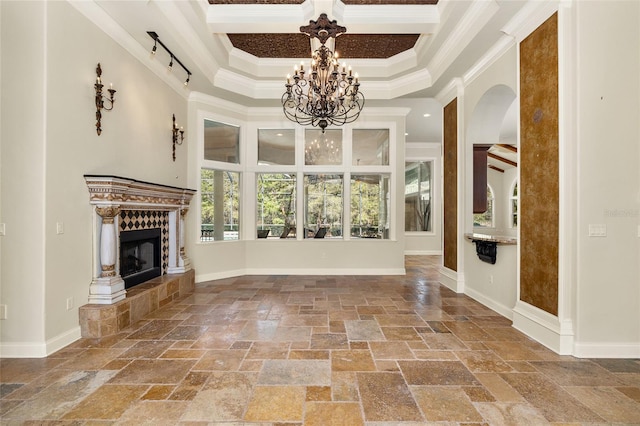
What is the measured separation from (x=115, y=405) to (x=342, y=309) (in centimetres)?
256

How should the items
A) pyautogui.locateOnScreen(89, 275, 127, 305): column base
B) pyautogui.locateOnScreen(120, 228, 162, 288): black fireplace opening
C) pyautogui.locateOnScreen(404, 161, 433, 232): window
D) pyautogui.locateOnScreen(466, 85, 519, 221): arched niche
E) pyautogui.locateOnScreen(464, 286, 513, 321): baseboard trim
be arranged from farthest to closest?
1. pyautogui.locateOnScreen(404, 161, 433, 232): window
2. pyautogui.locateOnScreen(466, 85, 519, 221): arched niche
3. pyautogui.locateOnScreen(120, 228, 162, 288): black fireplace opening
4. pyautogui.locateOnScreen(464, 286, 513, 321): baseboard trim
5. pyautogui.locateOnScreen(89, 275, 127, 305): column base

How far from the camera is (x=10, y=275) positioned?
2648mm

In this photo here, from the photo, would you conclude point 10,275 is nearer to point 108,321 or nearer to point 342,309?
point 108,321

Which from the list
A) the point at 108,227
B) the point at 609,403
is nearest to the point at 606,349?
the point at 609,403

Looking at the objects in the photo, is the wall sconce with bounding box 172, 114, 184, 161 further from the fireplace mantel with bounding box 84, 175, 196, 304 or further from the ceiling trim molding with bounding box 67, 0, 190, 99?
the fireplace mantel with bounding box 84, 175, 196, 304

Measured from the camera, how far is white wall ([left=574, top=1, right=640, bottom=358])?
265 centimetres

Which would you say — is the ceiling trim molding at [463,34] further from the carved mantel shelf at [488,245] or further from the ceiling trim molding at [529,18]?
the carved mantel shelf at [488,245]

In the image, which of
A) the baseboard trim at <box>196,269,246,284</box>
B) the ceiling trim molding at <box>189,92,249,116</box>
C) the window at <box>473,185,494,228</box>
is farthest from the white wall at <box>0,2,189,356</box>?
the window at <box>473,185,494,228</box>

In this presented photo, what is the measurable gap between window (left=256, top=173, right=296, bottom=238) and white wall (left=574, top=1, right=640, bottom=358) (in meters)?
4.60

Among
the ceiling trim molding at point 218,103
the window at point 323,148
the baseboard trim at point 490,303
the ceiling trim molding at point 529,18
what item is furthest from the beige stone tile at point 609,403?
the ceiling trim molding at point 218,103

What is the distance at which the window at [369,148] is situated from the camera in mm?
6246

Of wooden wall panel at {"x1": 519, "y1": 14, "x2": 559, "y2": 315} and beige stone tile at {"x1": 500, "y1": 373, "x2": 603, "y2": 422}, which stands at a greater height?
wooden wall panel at {"x1": 519, "y1": 14, "x2": 559, "y2": 315}

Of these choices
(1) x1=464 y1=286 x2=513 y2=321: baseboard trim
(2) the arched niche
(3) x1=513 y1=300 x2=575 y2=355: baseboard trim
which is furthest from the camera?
(2) the arched niche

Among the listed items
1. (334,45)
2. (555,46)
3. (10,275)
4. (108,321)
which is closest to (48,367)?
(108,321)
